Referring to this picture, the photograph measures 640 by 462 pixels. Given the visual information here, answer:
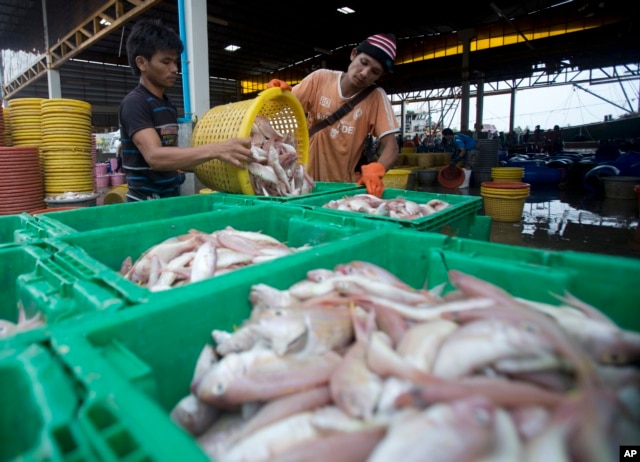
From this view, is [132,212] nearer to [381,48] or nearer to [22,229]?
[22,229]

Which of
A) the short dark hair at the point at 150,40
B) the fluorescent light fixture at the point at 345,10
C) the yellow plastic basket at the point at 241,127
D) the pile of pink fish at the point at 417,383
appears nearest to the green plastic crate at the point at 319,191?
the yellow plastic basket at the point at 241,127

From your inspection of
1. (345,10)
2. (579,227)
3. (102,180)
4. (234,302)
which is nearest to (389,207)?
(234,302)

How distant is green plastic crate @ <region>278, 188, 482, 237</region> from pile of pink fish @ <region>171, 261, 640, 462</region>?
0.80 meters

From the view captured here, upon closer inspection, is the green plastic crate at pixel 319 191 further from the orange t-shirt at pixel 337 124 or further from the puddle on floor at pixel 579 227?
the puddle on floor at pixel 579 227

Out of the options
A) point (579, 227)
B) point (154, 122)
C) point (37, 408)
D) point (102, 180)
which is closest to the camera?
point (37, 408)

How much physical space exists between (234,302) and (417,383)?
2.10ft

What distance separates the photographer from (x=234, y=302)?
1180 mm

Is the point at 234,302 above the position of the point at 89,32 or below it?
below

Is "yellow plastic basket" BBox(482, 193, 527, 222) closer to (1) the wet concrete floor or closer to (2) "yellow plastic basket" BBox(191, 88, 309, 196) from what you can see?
(1) the wet concrete floor

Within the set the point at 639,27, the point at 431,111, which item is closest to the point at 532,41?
the point at 639,27

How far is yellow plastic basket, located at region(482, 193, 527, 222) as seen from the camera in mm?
7160

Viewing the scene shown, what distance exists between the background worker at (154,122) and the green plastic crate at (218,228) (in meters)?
0.46

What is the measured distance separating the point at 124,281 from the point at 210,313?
285 mm

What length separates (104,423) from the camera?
24.1 inches
